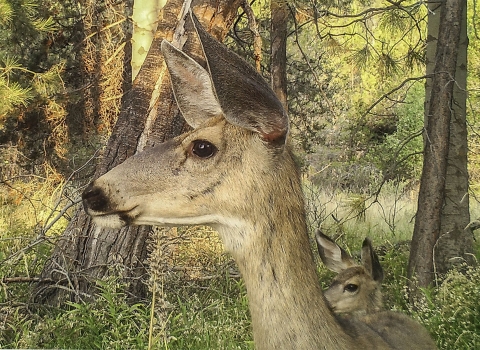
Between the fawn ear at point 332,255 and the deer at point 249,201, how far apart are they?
2.09 m

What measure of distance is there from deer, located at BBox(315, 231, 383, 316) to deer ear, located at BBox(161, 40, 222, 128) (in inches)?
74.3

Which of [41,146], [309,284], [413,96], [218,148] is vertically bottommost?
[41,146]

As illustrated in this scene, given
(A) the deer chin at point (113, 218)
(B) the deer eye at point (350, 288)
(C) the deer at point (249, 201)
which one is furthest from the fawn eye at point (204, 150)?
(B) the deer eye at point (350, 288)

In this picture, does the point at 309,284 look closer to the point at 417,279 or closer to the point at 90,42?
the point at 417,279

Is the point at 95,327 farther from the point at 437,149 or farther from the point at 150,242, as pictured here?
the point at 437,149

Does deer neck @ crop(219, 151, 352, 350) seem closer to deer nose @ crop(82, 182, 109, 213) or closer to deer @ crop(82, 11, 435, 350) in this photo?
deer @ crop(82, 11, 435, 350)

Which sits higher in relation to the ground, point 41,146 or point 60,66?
point 60,66

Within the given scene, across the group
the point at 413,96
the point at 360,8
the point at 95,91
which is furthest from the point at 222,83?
the point at 413,96

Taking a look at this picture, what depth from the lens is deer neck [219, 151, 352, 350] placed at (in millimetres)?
2141

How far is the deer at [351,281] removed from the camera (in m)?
4.37

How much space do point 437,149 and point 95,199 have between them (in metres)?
3.34

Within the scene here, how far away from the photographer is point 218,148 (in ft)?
7.53

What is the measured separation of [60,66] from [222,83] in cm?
939

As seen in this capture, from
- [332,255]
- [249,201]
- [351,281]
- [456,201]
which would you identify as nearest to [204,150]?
[249,201]
